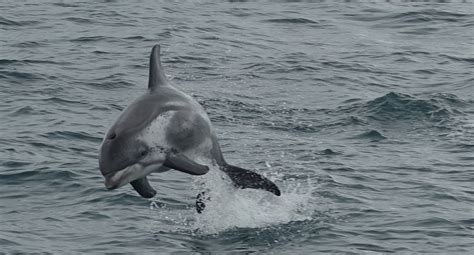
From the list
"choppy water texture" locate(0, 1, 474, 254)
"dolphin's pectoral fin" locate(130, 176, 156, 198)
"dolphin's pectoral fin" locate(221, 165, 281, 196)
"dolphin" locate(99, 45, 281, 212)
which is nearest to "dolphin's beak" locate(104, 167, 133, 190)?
"dolphin" locate(99, 45, 281, 212)

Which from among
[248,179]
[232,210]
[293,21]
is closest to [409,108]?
[232,210]

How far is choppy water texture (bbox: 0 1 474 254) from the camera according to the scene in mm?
17312

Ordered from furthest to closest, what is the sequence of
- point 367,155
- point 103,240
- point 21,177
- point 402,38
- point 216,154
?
1. point 402,38
2. point 367,155
3. point 21,177
4. point 103,240
5. point 216,154

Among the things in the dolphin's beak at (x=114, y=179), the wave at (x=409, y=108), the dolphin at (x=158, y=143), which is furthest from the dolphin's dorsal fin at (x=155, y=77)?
the wave at (x=409, y=108)

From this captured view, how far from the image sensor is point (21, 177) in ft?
64.4

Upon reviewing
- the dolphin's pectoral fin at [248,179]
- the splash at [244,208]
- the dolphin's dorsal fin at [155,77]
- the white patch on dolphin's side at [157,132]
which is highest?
the dolphin's dorsal fin at [155,77]

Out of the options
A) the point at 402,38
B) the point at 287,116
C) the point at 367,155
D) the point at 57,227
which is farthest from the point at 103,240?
the point at 402,38

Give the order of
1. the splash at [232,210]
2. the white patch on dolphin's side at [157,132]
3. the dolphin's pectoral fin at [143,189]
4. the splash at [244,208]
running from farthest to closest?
the splash at [232,210], the splash at [244,208], the dolphin's pectoral fin at [143,189], the white patch on dolphin's side at [157,132]

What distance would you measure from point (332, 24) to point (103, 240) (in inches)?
797

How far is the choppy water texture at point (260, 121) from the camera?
17.3m

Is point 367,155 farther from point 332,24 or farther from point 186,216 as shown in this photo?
point 332,24

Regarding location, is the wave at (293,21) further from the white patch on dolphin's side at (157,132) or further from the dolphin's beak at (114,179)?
the dolphin's beak at (114,179)

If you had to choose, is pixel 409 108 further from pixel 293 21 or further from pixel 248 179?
pixel 248 179

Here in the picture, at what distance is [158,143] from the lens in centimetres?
1291
